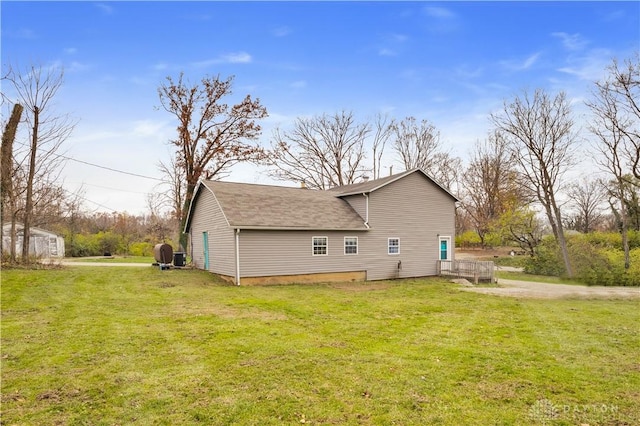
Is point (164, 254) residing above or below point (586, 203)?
below

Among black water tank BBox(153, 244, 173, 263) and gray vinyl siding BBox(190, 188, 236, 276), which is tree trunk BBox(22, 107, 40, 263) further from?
gray vinyl siding BBox(190, 188, 236, 276)

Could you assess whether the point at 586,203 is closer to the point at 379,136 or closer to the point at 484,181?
the point at 484,181

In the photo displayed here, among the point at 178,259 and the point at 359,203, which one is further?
the point at 178,259

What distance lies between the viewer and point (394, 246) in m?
21.0

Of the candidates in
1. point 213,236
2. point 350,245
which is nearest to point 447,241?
point 350,245

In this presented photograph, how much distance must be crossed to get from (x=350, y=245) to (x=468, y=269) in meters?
6.73

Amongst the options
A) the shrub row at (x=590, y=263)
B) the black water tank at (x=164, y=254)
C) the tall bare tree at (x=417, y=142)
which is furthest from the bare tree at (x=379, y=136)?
the black water tank at (x=164, y=254)

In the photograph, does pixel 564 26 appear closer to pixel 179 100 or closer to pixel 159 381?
pixel 159 381

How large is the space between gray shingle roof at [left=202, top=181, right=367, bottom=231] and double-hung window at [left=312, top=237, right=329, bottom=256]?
24.9 inches

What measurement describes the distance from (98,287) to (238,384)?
1106 cm

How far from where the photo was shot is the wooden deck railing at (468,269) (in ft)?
66.6

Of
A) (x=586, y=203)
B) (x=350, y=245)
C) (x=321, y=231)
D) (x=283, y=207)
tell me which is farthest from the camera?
(x=586, y=203)

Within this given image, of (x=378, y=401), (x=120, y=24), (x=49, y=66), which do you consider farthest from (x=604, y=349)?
(x=49, y=66)

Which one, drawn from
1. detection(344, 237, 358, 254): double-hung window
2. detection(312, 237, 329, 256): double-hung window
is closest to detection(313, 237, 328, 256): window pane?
detection(312, 237, 329, 256): double-hung window
